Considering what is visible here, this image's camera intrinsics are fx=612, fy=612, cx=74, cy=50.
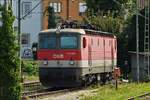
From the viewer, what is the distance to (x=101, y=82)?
3650cm

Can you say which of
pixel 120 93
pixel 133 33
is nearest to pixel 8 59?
pixel 120 93

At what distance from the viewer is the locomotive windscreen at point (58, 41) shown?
30844 millimetres

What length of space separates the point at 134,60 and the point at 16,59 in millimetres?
23678

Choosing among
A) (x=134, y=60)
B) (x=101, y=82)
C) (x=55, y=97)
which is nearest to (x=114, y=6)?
(x=134, y=60)

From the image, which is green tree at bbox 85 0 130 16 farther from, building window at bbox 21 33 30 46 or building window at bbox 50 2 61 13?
building window at bbox 21 33 30 46

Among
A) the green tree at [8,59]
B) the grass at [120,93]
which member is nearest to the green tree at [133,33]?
the grass at [120,93]

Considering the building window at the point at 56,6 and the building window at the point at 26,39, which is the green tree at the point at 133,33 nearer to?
the building window at the point at 26,39

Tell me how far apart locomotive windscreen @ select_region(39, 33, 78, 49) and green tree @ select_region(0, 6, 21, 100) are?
41.8 feet

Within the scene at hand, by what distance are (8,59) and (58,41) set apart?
13.0 meters

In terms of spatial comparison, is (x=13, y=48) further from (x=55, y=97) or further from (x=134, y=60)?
(x=134, y=60)

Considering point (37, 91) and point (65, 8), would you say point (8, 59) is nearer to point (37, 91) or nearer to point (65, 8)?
point (37, 91)

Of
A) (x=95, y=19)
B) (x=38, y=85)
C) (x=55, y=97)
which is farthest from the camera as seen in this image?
(x=95, y=19)

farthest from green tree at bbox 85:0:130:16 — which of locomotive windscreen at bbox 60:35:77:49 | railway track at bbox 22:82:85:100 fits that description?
locomotive windscreen at bbox 60:35:77:49

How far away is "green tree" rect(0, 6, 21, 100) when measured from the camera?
18.0 metres
